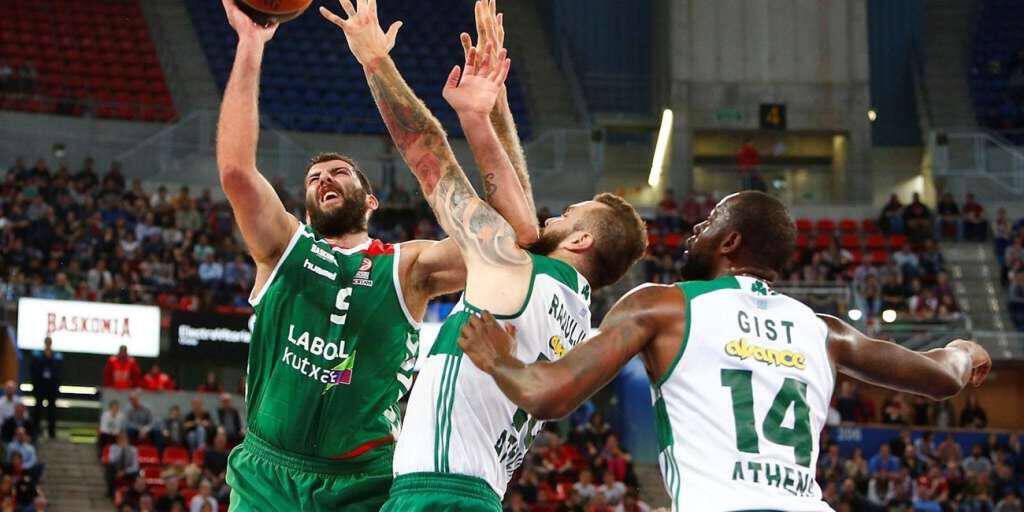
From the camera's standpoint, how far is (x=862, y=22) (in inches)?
1264

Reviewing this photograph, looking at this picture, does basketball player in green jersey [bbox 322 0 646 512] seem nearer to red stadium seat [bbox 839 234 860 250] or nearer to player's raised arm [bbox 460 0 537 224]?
player's raised arm [bbox 460 0 537 224]

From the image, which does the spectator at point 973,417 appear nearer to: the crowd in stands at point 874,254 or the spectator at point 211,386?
the crowd in stands at point 874,254

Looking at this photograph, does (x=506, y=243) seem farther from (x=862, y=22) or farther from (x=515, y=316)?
(x=862, y=22)

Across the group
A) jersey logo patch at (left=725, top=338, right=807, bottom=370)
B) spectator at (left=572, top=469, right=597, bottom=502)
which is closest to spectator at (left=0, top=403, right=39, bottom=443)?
spectator at (left=572, top=469, right=597, bottom=502)

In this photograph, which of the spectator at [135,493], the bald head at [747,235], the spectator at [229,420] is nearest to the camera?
the bald head at [747,235]

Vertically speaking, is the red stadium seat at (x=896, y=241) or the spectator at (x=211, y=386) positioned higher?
the red stadium seat at (x=896, y=241)

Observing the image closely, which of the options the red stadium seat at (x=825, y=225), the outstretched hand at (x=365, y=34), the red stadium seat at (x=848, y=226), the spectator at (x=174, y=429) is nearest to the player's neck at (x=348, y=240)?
the outstretched hand at (x=365, y=34)

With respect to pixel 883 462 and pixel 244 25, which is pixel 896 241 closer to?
pixel 883 462

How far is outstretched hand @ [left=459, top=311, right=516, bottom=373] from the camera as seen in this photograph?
4.60 meters

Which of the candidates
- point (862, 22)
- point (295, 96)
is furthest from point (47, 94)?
point (862, 22)

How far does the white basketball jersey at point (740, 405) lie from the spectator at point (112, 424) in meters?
16.1

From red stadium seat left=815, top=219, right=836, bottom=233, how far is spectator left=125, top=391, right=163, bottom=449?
14.8 metres

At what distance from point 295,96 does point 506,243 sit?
27.5 metres

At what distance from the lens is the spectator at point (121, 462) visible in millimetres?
18750
